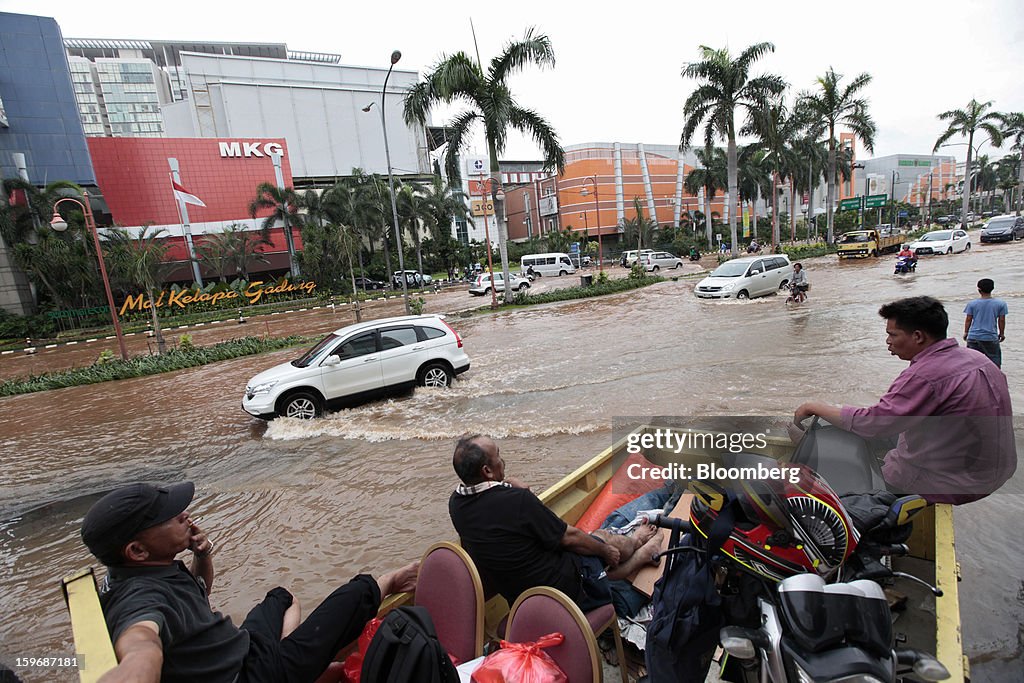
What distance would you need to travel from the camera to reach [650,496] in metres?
3.53

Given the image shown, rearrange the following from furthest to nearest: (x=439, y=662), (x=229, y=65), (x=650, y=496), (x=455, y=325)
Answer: (x=229, y=65) → (x=455, y=325) → (x=650, y=496) → (x=439, y=662)

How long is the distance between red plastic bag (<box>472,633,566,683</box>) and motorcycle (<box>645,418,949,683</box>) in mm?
608

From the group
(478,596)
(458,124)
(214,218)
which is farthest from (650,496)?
(214,218)

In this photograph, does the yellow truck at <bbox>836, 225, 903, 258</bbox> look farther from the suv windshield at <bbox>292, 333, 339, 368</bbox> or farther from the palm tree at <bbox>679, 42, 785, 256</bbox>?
the suv windshield at <bbox>292, 333, 339, 368</bbox>

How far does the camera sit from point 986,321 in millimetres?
6609

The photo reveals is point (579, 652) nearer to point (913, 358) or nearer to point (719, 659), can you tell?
point (719, 659)

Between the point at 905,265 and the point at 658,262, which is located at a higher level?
the point at 658,262

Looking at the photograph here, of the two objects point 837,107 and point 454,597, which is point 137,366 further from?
point 837,107

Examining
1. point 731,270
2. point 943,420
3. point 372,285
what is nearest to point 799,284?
point 731,270

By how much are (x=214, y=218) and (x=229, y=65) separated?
106ft

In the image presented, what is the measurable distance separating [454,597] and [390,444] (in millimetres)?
5186

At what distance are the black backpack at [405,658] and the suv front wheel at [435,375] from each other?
7.84 m

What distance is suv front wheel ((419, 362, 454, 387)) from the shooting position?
379 inches

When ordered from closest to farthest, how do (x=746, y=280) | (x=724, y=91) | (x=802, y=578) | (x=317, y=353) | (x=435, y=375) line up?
(x=802, y=578) → (x=317, y=353) → (x=435, y=375) → (x=746, y=280) → (x=724, y=91)
